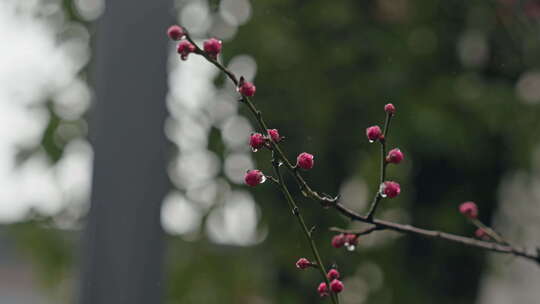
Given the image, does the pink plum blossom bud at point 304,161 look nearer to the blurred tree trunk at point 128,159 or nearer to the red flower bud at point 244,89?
the red flower bud at point 244,89

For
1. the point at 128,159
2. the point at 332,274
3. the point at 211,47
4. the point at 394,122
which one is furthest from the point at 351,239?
the point at 394,122

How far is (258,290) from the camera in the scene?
2.07 meters

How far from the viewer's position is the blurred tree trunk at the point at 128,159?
1.03 meters

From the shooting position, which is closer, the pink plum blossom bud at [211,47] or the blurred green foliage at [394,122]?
the pink plum blossom bud at [211,47]

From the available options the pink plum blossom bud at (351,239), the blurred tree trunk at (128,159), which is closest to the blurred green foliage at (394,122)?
the blurred tree trunk at (128,159)

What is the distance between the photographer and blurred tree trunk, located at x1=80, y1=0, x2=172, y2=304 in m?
1.03

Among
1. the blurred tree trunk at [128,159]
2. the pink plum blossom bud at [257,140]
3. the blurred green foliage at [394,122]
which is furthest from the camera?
the blurred green foliage at [394,122]

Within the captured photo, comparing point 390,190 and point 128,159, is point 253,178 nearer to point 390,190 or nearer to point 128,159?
point 390,190

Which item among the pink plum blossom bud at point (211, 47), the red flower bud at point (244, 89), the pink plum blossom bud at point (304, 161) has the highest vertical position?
the pink plum blossom bud at point (211, 47)

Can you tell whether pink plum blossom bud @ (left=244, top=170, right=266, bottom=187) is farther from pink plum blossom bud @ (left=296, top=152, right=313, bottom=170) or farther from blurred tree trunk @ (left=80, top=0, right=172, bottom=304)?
blurred tree trunk @ (left=80, top=0, right=172, bottom=304)

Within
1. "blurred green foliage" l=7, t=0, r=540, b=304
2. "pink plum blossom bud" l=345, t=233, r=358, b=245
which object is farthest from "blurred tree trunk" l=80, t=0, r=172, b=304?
"blurred green foliage" l=7, t=0, r=540, b=304

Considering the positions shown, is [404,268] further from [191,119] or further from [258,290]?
[191,119]

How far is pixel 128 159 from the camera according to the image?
1062mm

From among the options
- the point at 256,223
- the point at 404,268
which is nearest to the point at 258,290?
the point at 256,223
